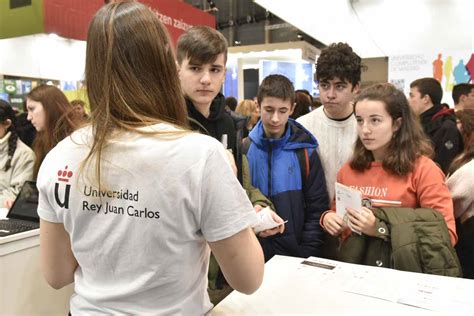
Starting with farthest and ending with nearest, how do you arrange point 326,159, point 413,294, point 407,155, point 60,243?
point 326,159 < point 407,155 < point 413,294 < point 60,243

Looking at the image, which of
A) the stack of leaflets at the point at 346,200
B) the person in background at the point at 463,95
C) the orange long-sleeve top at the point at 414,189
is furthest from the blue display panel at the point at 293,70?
the stack of leaflets at the point at 346,200

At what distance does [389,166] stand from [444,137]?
6.71 ft

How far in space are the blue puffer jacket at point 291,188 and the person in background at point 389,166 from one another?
13 cm

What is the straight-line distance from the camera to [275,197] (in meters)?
1.88

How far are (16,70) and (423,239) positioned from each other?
3.32m

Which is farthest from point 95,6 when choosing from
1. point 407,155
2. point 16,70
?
point 407,155

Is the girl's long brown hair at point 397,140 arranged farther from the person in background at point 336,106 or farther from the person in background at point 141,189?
the person in background at point 141,189

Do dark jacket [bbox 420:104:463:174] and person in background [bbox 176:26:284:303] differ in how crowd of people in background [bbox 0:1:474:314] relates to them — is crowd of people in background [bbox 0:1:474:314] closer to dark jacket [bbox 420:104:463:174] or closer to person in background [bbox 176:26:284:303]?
person in background [bbox 176:26:284:303]

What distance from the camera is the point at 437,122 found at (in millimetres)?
3639

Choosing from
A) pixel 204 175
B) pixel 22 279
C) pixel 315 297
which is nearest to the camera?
pixel 204 175

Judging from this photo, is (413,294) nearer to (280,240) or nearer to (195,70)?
(280,240)

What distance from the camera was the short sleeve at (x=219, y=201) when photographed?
2.57 ft

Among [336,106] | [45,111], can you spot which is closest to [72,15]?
[45,111]

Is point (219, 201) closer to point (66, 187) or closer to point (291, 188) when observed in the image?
point (66, 187)
